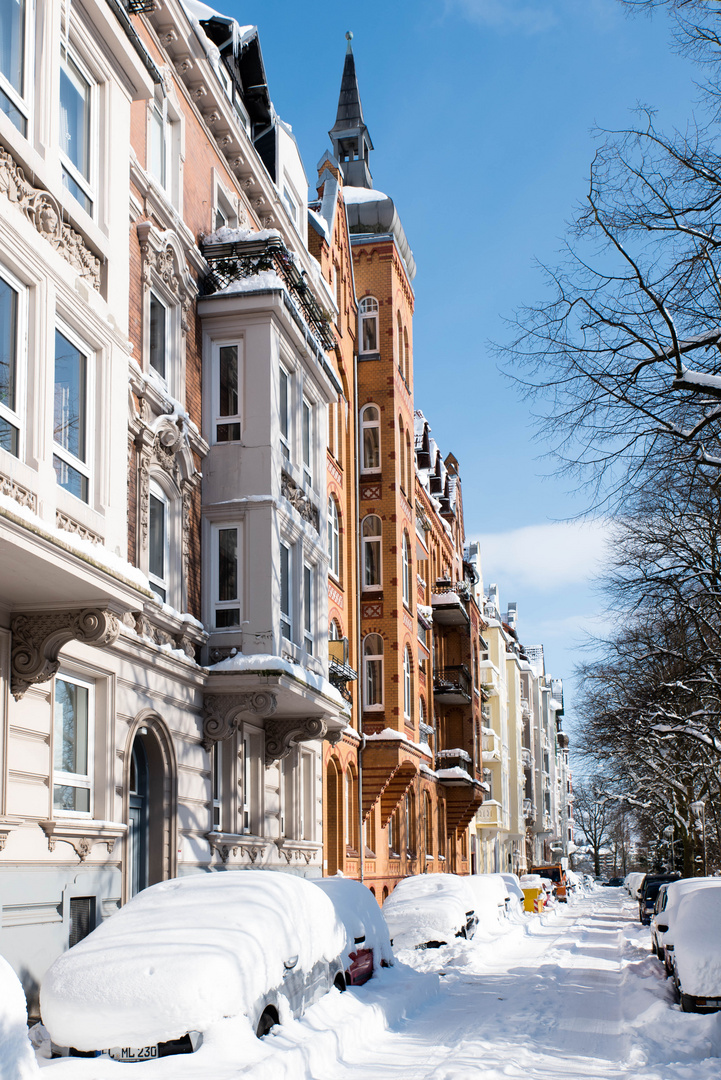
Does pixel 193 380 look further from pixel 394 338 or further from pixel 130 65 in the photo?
pixel 394 338

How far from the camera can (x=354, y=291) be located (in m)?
35.3

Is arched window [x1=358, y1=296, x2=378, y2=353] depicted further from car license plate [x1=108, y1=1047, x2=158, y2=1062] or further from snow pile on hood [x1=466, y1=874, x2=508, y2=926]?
car license plate [x1=108, y1=1047, x2=158, y2=1062]

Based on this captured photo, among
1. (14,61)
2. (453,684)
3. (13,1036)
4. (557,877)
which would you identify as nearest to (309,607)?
(14,61)

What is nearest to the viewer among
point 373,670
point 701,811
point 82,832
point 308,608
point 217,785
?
point 82,832

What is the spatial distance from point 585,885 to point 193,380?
268 feet

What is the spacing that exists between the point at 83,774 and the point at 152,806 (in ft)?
8.39

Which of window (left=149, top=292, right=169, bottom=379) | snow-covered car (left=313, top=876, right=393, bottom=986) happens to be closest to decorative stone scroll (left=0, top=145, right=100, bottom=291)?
window (left=149, top=292, right=169, bottom=379)

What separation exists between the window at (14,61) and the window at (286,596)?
32.5 feet

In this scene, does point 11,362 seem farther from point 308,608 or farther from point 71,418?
point 308,608

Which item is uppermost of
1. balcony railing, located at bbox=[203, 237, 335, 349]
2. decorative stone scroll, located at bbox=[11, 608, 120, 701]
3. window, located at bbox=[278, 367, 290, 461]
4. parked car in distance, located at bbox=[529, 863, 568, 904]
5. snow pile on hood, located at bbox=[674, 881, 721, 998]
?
balcony railing, located at bbox=[203, 237, 335, 349]

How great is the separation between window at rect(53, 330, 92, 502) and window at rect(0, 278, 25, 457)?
807 millimetres

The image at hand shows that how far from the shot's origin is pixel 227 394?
19.4m

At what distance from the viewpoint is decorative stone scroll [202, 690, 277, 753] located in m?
17.6

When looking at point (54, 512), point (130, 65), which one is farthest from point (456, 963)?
point (130, 65)
